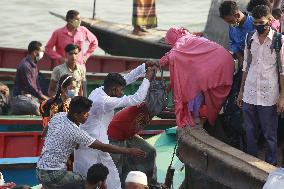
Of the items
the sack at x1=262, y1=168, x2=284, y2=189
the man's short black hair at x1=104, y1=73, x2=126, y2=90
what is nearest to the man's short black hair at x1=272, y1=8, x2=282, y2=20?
the man's short black hair at x1=104, y1=73, x2=126, y2=90

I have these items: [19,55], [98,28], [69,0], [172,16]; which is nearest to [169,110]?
[19,55]

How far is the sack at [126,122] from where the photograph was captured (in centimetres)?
701

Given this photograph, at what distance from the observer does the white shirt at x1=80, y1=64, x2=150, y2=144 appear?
6359 millimetres

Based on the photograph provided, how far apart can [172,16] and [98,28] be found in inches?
405

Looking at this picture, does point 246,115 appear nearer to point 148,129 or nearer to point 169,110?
point 169,110

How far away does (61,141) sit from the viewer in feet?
20.1

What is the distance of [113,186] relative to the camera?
657cm

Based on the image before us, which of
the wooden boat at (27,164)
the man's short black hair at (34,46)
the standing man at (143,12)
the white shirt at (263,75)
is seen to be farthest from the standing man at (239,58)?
A: the standing man at (143,12)

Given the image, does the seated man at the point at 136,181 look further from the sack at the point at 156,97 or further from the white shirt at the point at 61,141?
the sack at the point at 156,97

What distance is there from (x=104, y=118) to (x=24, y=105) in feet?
15.4

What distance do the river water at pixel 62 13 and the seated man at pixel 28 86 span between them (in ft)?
45.7

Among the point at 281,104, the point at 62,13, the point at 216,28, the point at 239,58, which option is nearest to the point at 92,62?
the point at 216,28

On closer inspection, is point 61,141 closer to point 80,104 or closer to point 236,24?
point 80,104

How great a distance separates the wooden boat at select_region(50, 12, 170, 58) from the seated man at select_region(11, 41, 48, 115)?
7266 millimetres
